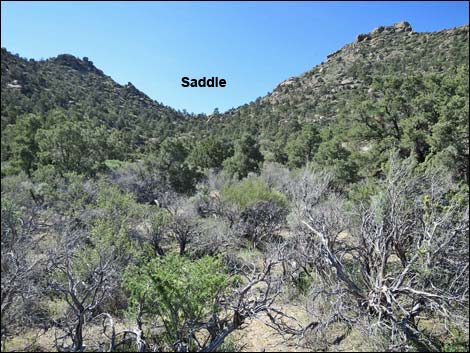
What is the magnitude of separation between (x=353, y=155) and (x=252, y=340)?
15.5 metres

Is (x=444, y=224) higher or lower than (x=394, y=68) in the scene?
lower

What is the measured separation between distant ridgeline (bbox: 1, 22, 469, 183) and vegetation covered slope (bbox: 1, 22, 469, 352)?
169 millimetres

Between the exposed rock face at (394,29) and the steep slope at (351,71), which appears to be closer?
the steep slope at (351,71)

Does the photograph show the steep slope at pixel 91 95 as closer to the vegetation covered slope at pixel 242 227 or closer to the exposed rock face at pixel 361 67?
the vegetation covered slope at pixel 242 227

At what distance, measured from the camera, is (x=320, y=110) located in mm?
39812

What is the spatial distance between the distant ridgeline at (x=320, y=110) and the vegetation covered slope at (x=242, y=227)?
169 millimetres

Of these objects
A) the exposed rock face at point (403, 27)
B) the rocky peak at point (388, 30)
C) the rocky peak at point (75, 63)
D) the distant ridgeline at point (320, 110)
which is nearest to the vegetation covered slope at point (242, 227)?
the distant ridgeline at point (320, 110)

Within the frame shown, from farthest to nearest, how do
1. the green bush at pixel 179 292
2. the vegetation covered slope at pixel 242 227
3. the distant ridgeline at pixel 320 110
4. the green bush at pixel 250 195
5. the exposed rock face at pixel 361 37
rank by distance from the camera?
1. the exposed rock face at pixel 361 37
2. the distant ridgeline at pixel 320 110
3. the green bush at pixel 250 195
4. the vegetation covered slope at pixel 242 227
5. the green bush at pixel 179 292

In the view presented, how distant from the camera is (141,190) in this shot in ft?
68.2

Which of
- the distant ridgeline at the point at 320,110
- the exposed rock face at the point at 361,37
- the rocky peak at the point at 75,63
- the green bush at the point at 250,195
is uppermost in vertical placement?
the exposed rock face at the point at 361,37

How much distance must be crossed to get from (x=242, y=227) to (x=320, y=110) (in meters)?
28.5

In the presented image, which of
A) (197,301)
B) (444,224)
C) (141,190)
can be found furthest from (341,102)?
(197,301)

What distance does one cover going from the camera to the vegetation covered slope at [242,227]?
6.54 m

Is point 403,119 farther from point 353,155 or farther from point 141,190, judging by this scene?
point 141,190
